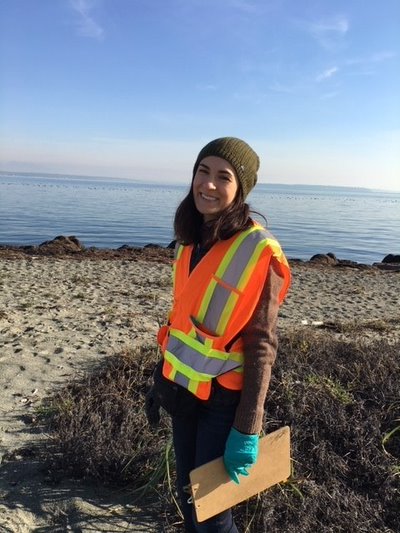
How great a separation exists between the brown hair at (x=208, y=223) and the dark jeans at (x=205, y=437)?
2.34 ft

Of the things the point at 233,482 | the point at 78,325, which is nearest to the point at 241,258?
the point at 233,482

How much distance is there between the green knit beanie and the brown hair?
2.7 inches

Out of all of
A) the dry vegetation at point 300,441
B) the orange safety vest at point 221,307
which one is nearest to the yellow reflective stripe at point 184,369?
the orange safety vest at point 221,307

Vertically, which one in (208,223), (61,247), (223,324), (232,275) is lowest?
(61,247)

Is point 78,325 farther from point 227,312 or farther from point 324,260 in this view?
point 324,260

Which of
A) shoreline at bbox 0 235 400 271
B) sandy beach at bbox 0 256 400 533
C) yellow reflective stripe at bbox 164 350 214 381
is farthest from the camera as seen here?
shoreline at bbox 0 235 400 271

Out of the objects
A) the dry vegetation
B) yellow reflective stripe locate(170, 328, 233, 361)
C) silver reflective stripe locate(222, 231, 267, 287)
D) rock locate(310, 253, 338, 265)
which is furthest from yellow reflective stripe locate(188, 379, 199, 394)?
rock locate(310, 253, 338, 265)

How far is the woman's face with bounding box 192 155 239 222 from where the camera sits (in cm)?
230

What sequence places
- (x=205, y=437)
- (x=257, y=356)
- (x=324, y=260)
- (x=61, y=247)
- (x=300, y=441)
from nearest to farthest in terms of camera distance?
(x=257, y=356) → (x=205, y=437) → (x=300, y=441) → (x=61, y=247) → (x=324, y=260)

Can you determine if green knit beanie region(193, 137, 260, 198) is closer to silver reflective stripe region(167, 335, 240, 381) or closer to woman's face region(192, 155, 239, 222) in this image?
woman's face region(192, 155, 239, 222)

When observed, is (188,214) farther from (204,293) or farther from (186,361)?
(186,361)

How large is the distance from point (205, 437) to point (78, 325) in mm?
5663

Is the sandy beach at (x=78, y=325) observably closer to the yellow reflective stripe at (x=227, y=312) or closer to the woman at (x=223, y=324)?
the woman at (x=223, y=324)

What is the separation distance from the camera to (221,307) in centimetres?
219
